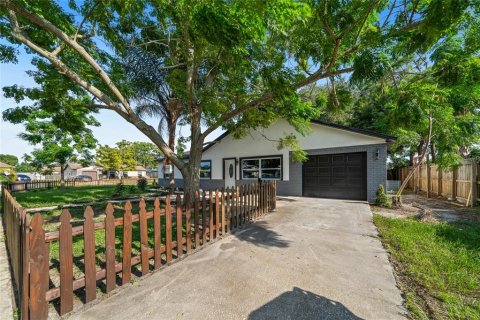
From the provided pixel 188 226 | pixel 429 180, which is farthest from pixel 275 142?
pixel 188 226

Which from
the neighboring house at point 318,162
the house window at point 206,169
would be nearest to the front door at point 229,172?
the neighboring house at point 318,162

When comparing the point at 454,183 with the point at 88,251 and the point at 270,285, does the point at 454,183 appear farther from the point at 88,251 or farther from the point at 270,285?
the point at 88,251

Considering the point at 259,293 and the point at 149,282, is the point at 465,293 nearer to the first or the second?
the point at 259,293

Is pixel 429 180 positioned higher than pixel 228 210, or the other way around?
pixel 228 210

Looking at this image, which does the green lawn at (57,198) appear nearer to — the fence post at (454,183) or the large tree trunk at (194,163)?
the large tree trunk at (194,163)

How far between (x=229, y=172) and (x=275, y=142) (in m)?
4.07

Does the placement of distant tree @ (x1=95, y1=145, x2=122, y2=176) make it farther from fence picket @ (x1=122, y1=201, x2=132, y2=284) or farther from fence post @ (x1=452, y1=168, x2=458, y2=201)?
fence post @ (x1=452, y1=168, x2=458, y2=201)

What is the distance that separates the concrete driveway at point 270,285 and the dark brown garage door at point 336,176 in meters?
6.11

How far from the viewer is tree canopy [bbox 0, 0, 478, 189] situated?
3.29m

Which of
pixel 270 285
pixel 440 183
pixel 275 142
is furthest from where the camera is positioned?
pixel 275 142

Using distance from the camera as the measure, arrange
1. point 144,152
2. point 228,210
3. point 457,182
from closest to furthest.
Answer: point 228,210
point 457,182
point 144,152

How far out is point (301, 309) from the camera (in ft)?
7.75

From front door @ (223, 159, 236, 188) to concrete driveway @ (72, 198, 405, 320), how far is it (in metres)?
10.1

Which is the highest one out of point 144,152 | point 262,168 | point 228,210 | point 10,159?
point 144,152
